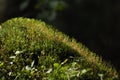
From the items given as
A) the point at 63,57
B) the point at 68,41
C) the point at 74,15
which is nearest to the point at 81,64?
the point at 63,57

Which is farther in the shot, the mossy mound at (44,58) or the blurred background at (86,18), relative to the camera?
the blurred background at (86,18)

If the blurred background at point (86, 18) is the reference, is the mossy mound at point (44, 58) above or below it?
below

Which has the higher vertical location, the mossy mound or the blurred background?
the blurred background

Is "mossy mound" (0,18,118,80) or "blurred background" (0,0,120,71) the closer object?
"mossy mound" (0,18,118,80)

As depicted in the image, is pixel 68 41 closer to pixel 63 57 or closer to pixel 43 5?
pixel 63 57

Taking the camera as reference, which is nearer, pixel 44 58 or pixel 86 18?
pixel 44 58

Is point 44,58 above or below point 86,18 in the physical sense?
below
